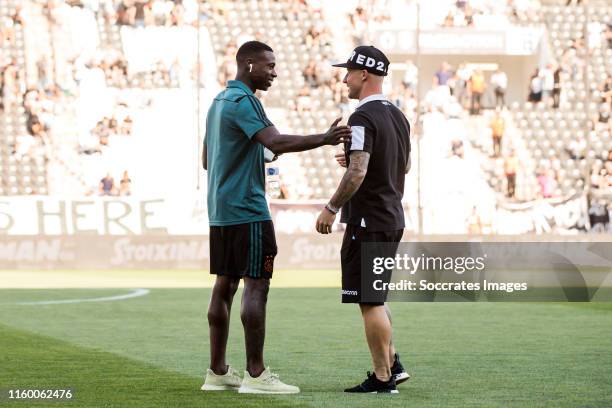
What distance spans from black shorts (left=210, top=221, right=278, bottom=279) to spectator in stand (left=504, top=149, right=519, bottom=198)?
24091 millimetres

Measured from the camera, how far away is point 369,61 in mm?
7805

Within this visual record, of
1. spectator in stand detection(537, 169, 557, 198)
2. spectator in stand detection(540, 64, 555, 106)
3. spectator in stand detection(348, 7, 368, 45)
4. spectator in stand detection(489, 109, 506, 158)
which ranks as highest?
spectator in stand detection(348, 7, 368, 45)

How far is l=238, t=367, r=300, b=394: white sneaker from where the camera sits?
25.6 feet

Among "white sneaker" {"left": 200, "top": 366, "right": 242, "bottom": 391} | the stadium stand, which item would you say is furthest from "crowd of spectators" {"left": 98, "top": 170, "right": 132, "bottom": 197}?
"white sneaker" {"left": 200, "top": 366, "right": 242, "bottom": 391}

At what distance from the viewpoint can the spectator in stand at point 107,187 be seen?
96.1 feet

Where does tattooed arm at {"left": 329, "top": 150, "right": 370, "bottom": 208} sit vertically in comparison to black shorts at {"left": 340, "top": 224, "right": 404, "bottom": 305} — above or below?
above

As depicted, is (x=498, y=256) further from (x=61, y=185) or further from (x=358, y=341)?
(x=358, y=341)

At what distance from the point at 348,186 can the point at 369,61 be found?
805 mm

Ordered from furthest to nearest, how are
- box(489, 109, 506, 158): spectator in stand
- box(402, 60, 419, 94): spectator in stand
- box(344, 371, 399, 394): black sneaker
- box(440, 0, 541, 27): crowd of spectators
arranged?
box(440, 0, 541, 27): crowd of spectators
box(402, 60, 419, 94): spectator in stand
box(489, 109, 506, 158): spectator in stand
box(344, 371, 399, 394): black sneaker

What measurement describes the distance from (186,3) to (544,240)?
1169 centimetres

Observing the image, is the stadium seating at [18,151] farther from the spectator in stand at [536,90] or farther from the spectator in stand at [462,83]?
the spectator in stand at [536,90]

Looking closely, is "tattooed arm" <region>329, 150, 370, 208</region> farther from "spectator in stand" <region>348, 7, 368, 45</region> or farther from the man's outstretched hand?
"spectator in stand" <region>348, 7, 368, 45</region>

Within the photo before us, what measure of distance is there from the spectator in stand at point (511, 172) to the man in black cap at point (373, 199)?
942 inches

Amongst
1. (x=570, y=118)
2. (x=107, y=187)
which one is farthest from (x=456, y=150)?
(x=107, y=187)
